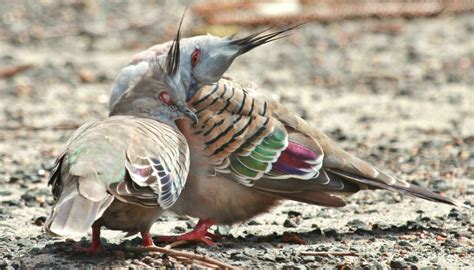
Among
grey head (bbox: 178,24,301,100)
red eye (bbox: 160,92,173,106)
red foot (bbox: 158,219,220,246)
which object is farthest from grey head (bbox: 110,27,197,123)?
red foot (bbox: 158,219,220,246)

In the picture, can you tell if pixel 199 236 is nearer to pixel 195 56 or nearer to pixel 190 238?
pixel 190 238

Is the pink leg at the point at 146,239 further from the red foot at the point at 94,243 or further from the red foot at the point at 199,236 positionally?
the red foot at the point at 199,236

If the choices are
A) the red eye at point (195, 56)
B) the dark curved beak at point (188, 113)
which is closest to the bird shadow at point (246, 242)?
the dark curved beak at point (188, 113)

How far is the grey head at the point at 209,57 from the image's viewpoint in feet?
19.0

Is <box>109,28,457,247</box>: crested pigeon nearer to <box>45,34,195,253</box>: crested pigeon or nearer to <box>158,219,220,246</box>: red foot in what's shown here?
<box>158,219,220,246</box>: red foot

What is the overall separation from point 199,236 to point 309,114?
12.6ft

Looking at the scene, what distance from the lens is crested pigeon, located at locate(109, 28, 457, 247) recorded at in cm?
567

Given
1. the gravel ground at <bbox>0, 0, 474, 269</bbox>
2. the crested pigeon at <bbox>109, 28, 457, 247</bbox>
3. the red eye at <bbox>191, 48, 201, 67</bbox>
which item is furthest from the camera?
the red eye at <bbox>191, 48, 201, 67</bbox>

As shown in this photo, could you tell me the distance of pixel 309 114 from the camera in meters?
9.27

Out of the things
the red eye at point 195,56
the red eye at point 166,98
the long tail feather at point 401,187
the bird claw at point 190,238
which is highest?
the red eye at point 195,56

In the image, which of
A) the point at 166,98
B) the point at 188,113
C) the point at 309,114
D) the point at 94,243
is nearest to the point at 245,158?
the point at 188,113

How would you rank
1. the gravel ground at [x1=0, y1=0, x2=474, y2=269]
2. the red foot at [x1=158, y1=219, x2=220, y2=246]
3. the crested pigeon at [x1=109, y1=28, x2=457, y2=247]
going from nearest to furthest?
the gravel ground at [x1=0, y1=0, x2=474, y2=269], the red foot at [x1=158, y1=219, x2=220, y2=246], the crested pigeon at [x1=109, y1=28, x2=457, y2=247]

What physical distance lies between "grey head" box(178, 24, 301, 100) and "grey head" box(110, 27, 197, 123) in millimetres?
175

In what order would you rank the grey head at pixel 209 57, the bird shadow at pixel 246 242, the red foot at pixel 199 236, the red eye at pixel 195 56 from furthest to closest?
the red eye at pixel 195 56
the grey head at pixel 209 57
the red foot at pixel 199 236
the bird shadow at pixel 246 242
